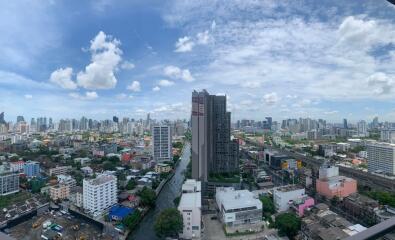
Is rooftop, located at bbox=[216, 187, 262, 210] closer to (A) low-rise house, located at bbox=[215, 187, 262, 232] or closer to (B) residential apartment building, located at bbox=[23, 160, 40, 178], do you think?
(A) low-rise house, located at bbox=[215, 187, 262, 232]

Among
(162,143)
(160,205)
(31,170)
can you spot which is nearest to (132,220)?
(160,205)

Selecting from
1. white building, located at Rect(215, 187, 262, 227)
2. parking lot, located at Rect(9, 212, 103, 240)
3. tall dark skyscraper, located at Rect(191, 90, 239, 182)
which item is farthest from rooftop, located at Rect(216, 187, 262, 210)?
parking lot, located at Rect(9, 212, 103, 240)

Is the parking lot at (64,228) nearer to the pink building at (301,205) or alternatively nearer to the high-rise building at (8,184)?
the high-rise building at (8,184)

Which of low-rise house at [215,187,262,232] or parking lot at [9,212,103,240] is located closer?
parking lot at [9,212,103,240]

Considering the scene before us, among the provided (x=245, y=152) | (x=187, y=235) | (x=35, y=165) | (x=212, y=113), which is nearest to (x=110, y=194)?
(x=187, y=235)

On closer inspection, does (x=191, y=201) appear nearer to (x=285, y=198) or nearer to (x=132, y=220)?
(x=132, y=220)

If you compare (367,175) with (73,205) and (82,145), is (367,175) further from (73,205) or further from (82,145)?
(82,145)
